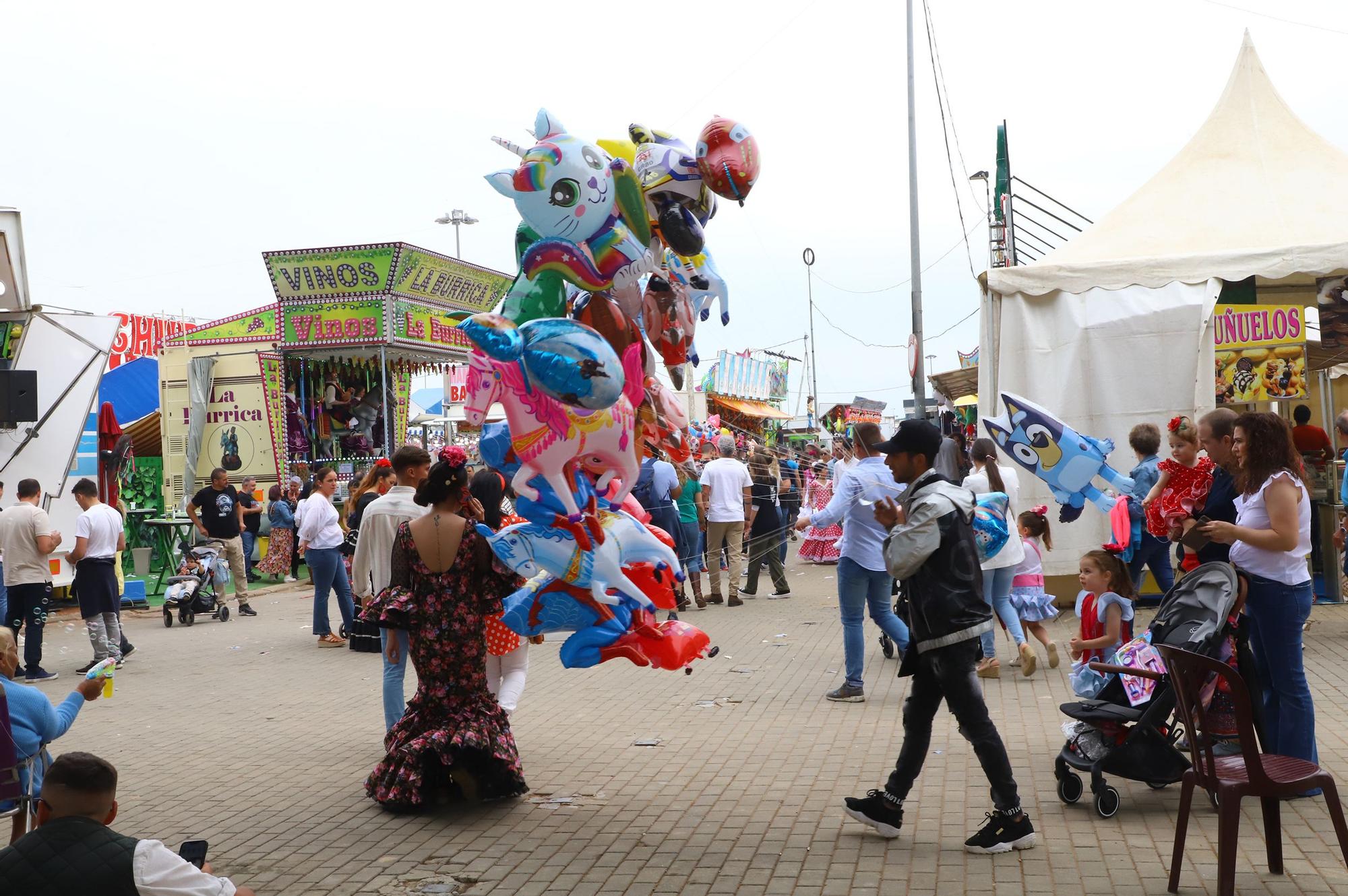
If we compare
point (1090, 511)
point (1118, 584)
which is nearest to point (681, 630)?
point (1118, 584)

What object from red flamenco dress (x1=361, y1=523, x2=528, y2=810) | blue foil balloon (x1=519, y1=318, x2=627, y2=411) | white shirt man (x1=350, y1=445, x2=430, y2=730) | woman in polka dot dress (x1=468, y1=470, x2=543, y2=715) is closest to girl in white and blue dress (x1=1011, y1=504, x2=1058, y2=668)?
woman in polka dot dress (x1=468, y1=470, x2=543, y2=715)

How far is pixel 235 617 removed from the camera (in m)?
15.2

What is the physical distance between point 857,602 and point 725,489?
5.95m

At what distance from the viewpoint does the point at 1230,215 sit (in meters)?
12.8

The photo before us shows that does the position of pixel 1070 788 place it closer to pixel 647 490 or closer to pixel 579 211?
pixel 579 211

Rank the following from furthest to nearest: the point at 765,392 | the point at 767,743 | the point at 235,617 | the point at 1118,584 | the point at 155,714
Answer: the point at 765,392 → the point at 235,617 → the point at 155,714 → the point at 767,743 → the point at 1118,584

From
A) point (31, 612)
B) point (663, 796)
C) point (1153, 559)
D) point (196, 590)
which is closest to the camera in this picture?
point (663, 796)

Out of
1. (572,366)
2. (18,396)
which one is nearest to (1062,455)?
(572,366)

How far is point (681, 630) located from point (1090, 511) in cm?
781

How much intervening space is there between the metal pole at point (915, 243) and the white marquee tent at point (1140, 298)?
7058 mm

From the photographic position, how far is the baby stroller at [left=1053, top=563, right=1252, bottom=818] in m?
5.24

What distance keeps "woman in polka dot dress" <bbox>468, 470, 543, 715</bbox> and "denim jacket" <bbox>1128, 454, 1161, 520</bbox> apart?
5.11 metres

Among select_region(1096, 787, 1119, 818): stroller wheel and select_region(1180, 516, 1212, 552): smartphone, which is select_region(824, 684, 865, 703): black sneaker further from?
select_region(1180, 516, 1212, 552): smartphone

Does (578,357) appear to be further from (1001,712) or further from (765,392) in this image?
(765,392)
